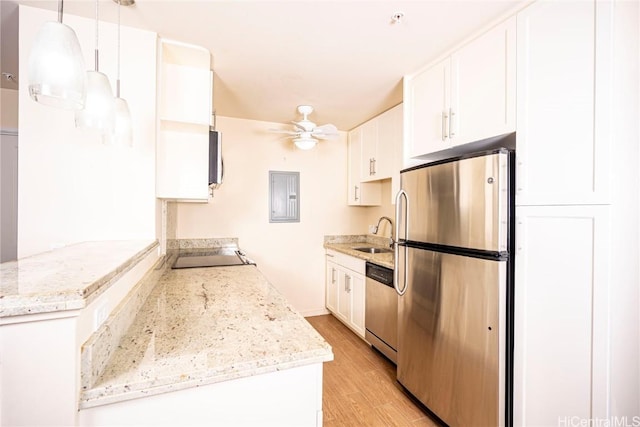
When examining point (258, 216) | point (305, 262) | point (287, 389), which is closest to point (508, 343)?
point (287, 389)

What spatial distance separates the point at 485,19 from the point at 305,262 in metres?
2.95

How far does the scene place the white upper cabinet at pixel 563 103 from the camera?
115cm

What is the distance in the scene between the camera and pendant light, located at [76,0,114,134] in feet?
3.16

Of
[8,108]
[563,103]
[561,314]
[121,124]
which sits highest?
[8,108]

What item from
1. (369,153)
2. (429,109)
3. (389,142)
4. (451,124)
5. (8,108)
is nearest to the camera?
(451,124)

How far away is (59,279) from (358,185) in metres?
3.12

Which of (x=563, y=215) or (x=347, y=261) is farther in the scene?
(x=347, y=261)

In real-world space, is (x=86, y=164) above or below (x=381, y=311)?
above

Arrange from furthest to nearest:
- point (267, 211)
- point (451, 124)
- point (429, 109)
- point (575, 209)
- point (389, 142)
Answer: point (267, 211)
point (389, 142)
point (429, 109)
point (451, 124)
point (575, 209)

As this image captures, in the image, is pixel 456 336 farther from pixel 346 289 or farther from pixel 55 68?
pixel 55 68

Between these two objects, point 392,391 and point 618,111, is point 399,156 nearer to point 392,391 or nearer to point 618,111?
point 618,111

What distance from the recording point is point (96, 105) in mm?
968

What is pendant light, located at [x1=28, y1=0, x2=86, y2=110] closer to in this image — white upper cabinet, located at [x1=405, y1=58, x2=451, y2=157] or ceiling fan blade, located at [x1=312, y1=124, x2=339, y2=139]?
white upper cabinet, located at [x1=405, y1=58, x2=451, y2=157]

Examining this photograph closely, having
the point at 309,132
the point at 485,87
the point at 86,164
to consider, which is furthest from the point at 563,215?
the point at 86,164
